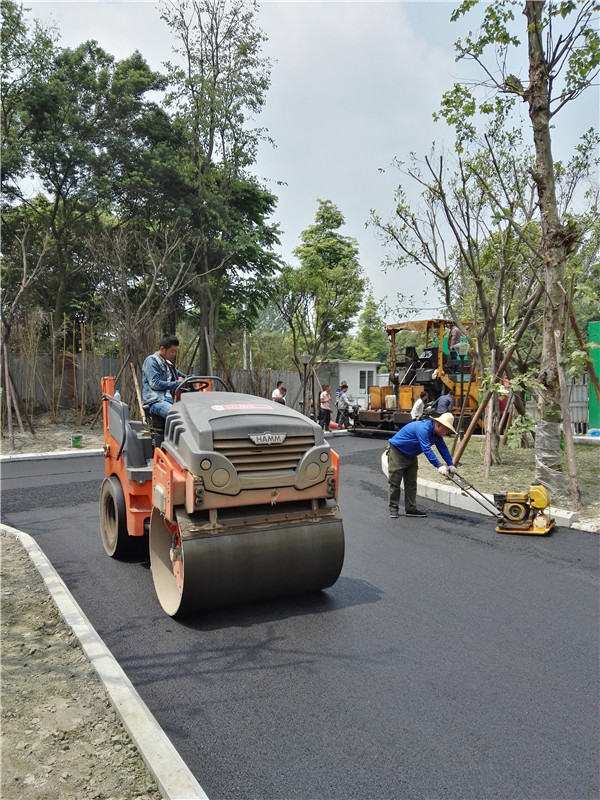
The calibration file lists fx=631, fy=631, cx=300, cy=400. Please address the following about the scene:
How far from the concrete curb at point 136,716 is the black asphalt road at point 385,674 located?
0.56 feet

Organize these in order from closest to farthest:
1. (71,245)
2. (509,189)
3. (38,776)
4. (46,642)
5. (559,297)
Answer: (38,776) → (46,642) → (559,297) → (509,189) → (71,245)

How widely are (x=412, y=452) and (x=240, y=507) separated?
3957 millimetres

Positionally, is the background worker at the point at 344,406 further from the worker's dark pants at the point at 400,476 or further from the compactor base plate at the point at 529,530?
the compactor base plate at the point at 529,530

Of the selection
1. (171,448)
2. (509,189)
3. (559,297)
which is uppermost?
(509,189)

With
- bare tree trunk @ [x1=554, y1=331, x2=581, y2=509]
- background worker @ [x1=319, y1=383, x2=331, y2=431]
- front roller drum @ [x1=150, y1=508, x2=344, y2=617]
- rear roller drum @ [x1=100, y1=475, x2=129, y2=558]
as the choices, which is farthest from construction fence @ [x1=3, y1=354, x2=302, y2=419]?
front roller drum @ [x1=150, y1=508, x2=344, y2=617]

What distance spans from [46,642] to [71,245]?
18.3 metres

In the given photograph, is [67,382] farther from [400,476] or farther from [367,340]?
[367,340]

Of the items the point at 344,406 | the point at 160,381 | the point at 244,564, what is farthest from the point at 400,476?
the point at 344,406

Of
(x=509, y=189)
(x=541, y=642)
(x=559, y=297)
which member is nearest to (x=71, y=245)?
(x=509, y=189)

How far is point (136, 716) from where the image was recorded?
304 cm

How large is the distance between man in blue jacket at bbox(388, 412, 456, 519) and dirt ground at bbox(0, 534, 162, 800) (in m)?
4.73

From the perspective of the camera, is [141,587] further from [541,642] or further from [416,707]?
[541,642]

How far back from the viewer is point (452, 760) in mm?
2912

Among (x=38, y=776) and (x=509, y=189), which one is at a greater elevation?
(x=509, y=189)
